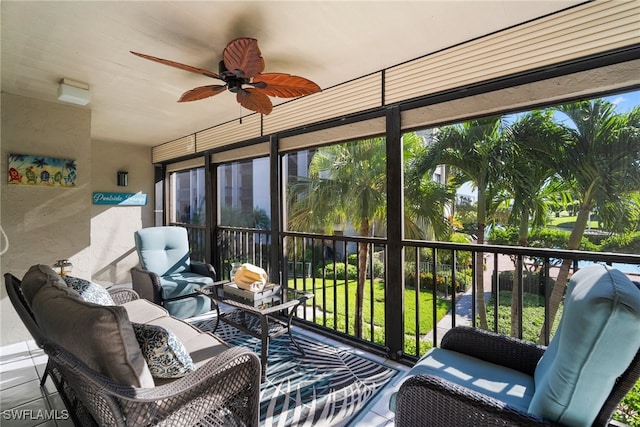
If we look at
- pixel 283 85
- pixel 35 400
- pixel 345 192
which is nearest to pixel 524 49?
pixel 283 85

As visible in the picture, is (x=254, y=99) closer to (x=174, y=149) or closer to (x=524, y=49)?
(x=524, y=49)

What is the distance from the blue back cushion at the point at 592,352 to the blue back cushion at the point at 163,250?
3.85 metres

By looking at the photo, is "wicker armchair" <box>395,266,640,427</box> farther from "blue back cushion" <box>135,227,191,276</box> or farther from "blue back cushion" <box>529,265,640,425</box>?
"blue back cushion" <box>135,227,191,276</box>

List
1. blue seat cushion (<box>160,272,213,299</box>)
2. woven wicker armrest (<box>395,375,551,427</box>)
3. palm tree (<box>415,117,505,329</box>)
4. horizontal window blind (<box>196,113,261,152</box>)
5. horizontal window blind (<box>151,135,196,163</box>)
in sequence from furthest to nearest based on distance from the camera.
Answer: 1. horizontal window blind (<box>151,135,196,163</box>)
2. horizontal window blind (<box>196,113,261,152</box>)
3. blue seat cushion (<box>160,272,213,299</box>)
4. palm tree (<box>415,117,505,329</box>)
5. woven wicker armrest (<box>395,375,551,427</box>)

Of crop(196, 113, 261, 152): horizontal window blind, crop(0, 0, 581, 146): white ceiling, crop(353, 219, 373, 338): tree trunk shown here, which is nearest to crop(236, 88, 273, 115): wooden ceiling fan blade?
crop(0, 0, 581, 146): white ceiling

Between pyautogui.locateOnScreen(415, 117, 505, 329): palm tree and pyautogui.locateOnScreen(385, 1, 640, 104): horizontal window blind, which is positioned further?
pyautogui.locateOnScreen(415, 117, 505, 329): palm tree

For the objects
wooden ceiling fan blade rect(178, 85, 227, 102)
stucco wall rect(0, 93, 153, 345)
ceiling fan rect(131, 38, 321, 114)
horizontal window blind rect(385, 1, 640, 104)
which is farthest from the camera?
stucco wall rect(0, 93, 153, 345)

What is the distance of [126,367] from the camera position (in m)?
1.15

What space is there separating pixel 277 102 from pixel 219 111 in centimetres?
81

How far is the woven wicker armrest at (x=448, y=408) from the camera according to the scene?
111cm

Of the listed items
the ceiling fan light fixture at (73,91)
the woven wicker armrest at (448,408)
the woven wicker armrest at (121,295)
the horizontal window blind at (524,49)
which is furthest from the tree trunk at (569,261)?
the ceiling fan light fixture at (73,91)

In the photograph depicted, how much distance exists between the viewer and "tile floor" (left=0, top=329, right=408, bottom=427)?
1.85 m

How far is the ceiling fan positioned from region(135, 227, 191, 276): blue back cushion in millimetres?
2090

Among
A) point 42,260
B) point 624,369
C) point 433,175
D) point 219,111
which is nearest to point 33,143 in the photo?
point 42,260
